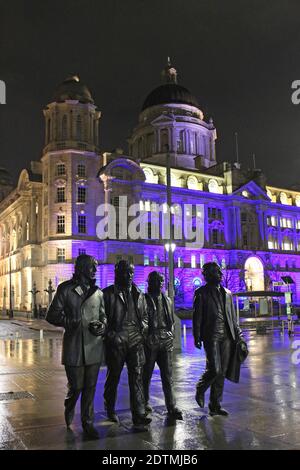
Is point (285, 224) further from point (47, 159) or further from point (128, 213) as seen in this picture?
point (47, 159)

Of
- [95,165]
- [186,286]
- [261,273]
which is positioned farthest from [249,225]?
[95,165]

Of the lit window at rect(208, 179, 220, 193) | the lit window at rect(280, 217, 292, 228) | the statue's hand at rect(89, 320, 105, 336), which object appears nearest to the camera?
the statue's hand at rect(89, 320, 105, 336)

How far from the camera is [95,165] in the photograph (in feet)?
212

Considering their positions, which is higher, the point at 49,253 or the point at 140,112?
the point at 140,112

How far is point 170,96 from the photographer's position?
8600 cm

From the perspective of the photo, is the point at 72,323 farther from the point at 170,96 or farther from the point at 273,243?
the point at 170,96

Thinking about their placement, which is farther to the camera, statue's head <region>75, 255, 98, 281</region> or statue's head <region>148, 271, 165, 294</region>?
statue's head <region>148, 271, 165, 294</region>

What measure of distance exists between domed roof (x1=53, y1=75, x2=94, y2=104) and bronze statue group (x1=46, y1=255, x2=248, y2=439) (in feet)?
197

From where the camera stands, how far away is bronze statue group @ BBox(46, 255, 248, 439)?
6.80 meters

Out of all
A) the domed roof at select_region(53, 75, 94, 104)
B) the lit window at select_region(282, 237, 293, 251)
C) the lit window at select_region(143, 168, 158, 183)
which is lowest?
the lit window at select_region(282, 237, 293, 251)

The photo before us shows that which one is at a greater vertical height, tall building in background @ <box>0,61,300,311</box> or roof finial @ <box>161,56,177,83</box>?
roof finial @ <box>161,56,177,83</box>

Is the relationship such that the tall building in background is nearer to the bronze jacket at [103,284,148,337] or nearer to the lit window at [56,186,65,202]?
the lit window at [56,186,65,202]

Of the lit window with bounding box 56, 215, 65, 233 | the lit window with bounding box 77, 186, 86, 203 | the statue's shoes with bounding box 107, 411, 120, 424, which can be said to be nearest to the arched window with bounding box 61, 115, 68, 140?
the lit window with bounding box 77, 186, 86, 203
